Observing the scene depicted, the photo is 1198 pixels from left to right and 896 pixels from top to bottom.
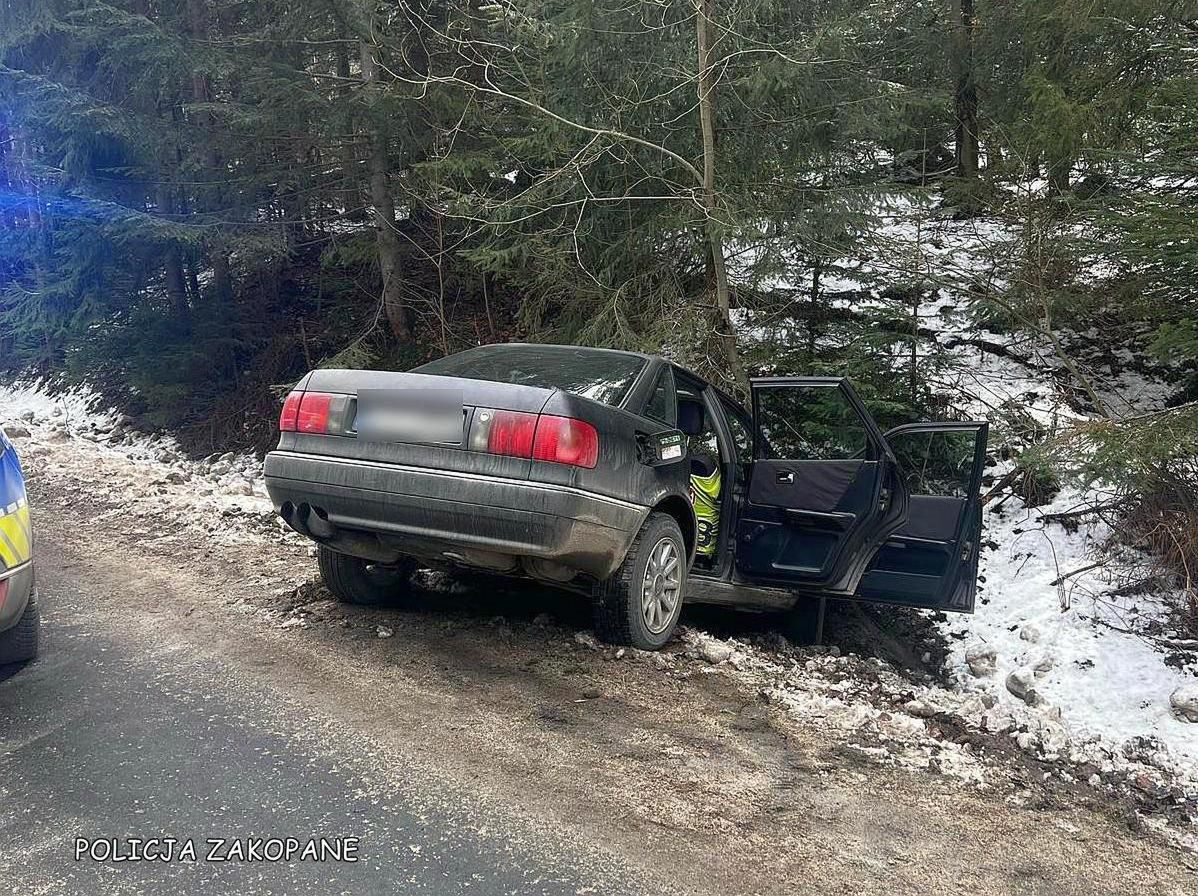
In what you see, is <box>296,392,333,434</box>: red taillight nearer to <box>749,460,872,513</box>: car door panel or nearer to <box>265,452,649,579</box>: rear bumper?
<box>265,452,649,579</box>: rear bumper

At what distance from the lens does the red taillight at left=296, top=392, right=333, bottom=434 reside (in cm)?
464

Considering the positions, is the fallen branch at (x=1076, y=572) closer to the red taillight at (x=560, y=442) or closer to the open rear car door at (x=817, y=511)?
the open rear car door at (x=817, y=511)

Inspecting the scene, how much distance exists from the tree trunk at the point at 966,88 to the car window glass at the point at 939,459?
6157 mm

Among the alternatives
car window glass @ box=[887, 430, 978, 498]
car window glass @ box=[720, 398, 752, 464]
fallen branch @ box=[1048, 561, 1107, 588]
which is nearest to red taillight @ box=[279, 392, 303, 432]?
car window glass @ box=[720, 398, 752, 464]

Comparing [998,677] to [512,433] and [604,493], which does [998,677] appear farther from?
[512,433]

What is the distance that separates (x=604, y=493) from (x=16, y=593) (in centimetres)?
254

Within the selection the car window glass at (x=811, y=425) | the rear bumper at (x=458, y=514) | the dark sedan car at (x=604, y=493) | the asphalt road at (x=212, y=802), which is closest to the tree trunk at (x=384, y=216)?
the car window glass at (x=811, y=425)

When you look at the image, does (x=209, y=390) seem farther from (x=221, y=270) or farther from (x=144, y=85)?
(x=144, y=85)

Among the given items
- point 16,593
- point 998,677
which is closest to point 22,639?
point 16,593

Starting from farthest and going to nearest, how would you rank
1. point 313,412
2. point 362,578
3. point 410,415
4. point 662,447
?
point 362,578
point 662,447
point 313,412
point 410,415

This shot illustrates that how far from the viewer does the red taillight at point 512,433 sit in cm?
423

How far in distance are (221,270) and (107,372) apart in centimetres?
253

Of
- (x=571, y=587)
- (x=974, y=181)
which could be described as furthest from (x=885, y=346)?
(x=571, y=587)

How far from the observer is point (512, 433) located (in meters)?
4.25
